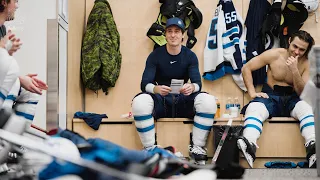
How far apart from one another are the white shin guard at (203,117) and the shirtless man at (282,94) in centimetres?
27

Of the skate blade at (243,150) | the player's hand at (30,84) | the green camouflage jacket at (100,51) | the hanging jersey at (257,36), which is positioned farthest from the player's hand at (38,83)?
the hanging jersey at (257,36)

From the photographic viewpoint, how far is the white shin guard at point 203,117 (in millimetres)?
3641

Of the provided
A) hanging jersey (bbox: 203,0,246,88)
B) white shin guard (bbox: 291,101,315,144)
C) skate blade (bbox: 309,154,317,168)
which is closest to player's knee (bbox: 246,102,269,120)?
white shin guard (bbox: 291,101,315,144)

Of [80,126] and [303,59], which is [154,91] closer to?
[80,126]

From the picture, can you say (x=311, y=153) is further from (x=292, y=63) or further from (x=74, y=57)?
(x=74, y=57)

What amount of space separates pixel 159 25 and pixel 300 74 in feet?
4.43

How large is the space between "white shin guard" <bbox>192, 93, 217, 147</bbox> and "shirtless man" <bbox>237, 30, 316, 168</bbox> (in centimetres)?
27

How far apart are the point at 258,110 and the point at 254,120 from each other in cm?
11

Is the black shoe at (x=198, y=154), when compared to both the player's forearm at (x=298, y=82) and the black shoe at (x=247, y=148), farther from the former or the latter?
the player's forearm at (x=298, y=82)

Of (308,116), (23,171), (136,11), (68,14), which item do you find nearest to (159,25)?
(136,11)

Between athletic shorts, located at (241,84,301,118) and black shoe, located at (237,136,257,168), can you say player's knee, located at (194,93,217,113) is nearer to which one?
black shoe, located at (237,136,257,168)

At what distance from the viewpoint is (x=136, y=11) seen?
15.9 ft

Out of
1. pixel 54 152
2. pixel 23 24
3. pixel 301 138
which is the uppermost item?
pixel 23 24

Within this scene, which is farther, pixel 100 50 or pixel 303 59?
pixel 100 50
